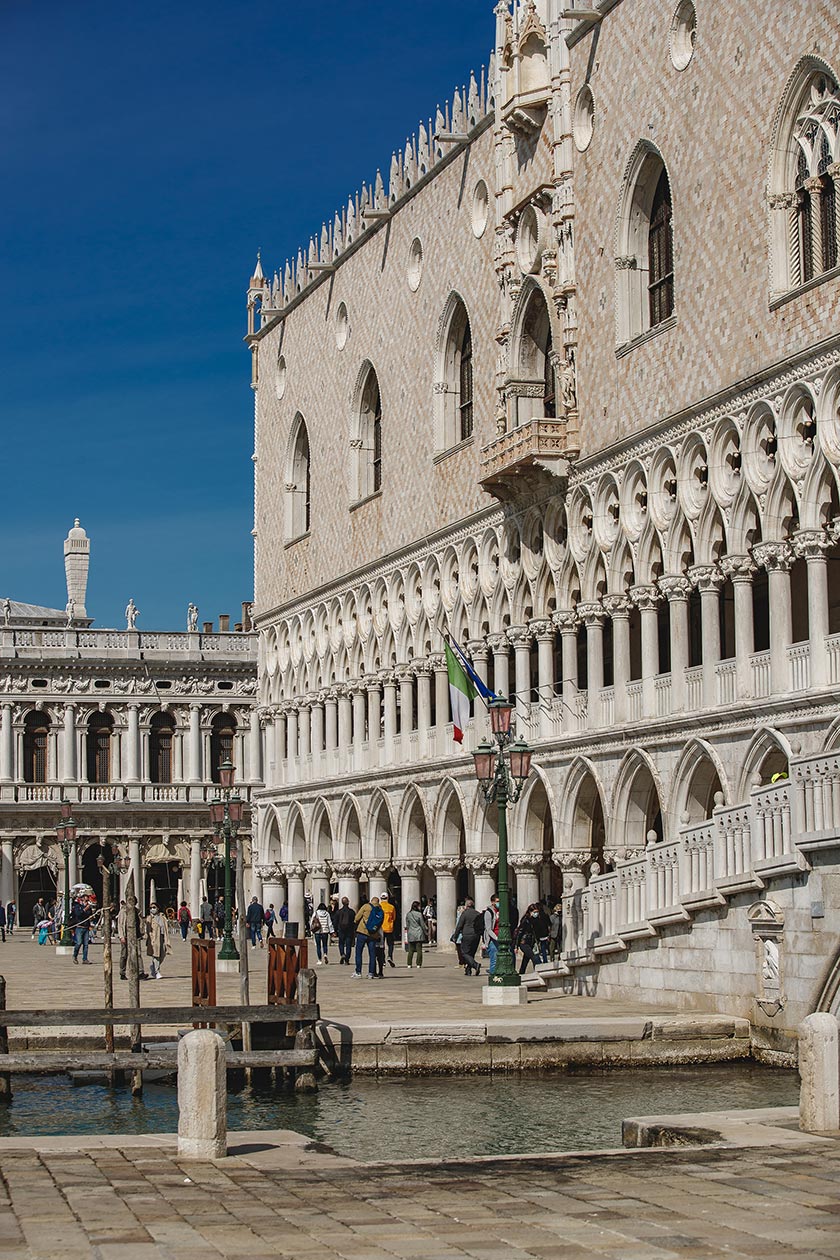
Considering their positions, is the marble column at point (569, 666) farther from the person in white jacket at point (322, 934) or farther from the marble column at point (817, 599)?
the marble column at point (817, 599)

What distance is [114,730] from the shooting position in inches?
2207

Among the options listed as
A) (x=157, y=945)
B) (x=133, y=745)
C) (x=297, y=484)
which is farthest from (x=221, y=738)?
(x=157, y=945)

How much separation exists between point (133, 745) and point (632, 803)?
30719 millimetres

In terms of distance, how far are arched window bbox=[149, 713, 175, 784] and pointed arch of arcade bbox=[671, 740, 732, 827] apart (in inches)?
1286

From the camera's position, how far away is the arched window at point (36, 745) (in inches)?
2176

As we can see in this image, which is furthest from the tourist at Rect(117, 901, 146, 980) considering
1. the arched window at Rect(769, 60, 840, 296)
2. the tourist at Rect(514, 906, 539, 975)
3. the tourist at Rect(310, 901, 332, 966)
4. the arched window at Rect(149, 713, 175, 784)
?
the arched window at Rect(769, 60, 840, 296)

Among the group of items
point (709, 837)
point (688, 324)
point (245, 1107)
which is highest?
point (688, 324)

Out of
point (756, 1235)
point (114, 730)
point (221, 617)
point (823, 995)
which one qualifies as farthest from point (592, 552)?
point (221, 617)

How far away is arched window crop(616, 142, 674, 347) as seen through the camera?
2695 centimetres

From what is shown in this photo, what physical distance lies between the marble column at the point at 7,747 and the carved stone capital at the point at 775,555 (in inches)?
1370

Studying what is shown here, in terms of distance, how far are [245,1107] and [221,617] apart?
47864mm

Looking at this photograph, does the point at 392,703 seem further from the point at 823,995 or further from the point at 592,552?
the point at 823,995

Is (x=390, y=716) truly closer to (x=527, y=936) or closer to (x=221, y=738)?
(x=527, y=936)

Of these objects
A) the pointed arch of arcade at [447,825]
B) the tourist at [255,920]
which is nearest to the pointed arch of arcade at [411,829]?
the pointed arch of arcade at [447,825]
